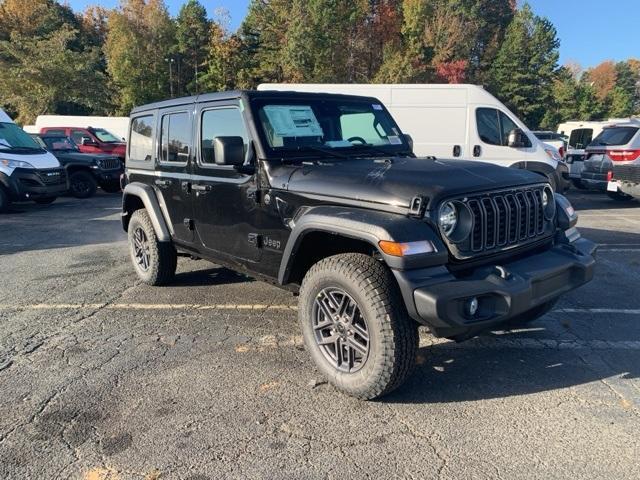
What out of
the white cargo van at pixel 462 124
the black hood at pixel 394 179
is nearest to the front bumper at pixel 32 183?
the white cargo van at pixel 462 124

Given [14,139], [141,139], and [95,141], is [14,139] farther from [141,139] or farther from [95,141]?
[141,139]

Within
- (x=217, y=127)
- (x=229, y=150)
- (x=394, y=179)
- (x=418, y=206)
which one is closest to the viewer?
(x=418, y=206)

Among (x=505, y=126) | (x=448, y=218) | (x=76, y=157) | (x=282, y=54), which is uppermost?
(x=282, y=54)

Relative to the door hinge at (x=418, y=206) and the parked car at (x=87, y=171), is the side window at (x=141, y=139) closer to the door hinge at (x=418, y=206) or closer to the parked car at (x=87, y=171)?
the door hinge at (x=418, y=206)

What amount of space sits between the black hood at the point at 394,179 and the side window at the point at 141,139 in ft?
7.52

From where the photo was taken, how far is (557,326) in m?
4.36

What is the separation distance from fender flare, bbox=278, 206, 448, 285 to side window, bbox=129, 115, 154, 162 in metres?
2.81

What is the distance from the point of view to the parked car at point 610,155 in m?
11.5

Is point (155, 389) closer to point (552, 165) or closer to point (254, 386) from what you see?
point (254, 386)

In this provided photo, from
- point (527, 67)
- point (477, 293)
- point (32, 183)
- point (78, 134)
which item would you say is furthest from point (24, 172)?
point (527, 67)

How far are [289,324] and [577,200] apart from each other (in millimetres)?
11435

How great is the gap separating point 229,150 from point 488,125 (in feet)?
27.1

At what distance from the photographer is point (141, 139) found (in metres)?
5.68

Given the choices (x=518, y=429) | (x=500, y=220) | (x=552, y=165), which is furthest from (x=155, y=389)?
(x=552, y=165)
